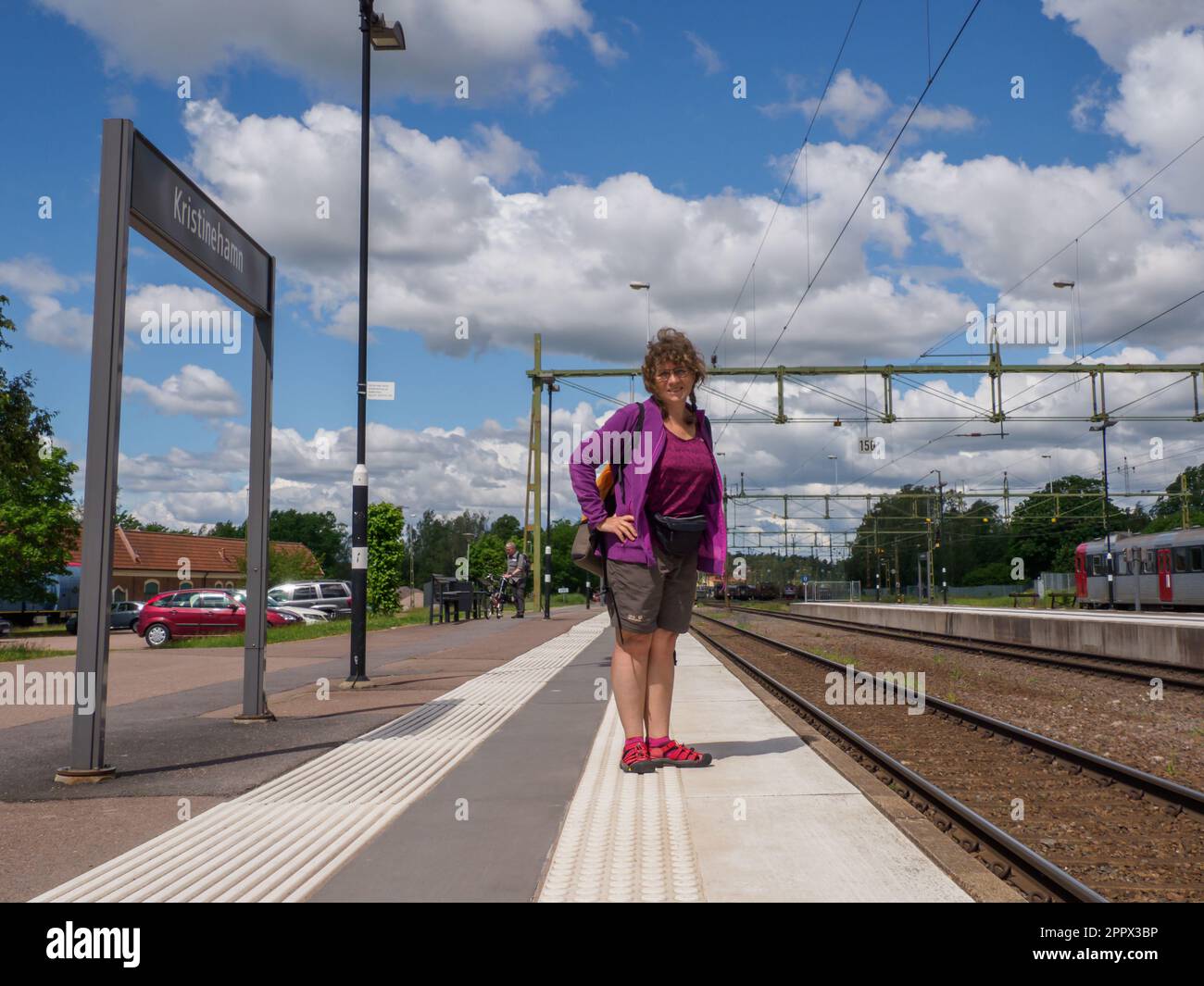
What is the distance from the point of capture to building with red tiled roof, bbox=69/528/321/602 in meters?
75.3

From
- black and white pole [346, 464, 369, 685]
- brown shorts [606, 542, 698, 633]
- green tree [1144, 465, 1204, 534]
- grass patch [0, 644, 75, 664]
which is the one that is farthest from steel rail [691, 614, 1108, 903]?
green tree [1144, 465, 1204, 534]

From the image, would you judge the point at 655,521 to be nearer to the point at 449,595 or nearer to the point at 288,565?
the point at 449,595

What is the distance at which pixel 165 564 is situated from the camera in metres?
78.3

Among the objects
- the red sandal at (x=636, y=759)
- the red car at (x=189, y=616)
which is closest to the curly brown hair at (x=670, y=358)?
the red sandal at (x=636, y=759)

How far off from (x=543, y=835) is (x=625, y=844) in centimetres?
35

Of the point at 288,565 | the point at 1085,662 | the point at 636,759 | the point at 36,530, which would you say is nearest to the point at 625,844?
the point at 636,759

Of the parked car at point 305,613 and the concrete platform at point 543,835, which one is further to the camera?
the parked car at point 305,613

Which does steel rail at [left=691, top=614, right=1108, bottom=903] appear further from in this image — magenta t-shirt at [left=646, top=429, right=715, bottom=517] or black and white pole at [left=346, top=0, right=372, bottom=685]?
black and white pole at [left=346, top=0, right=372, bottom=685]

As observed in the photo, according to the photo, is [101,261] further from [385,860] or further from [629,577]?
[385,860]

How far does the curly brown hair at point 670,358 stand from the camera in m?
5.36

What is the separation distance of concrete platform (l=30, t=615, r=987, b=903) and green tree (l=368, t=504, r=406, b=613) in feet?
122

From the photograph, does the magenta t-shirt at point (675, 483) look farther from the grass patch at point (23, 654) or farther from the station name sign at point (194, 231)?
the grass patch at point (23, 654)

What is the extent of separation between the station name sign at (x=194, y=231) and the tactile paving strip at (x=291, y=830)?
3.18 meters
